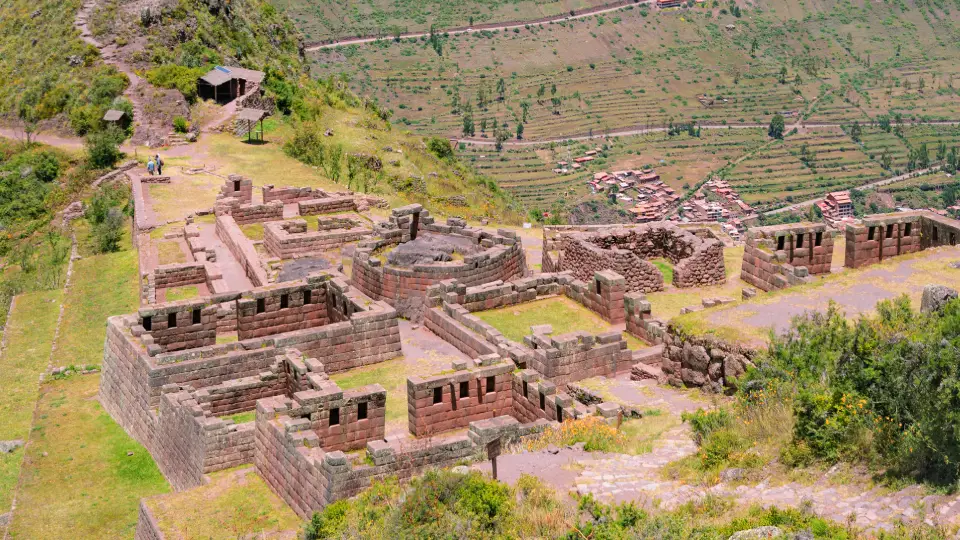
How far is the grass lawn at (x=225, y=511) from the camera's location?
2158 cm

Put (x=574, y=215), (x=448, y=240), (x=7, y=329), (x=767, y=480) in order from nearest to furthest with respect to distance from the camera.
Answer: (x=767, y=480) → (x=448, y=240) → (x=7, y=329) → (x=574, y=215)

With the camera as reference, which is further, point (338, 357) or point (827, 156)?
point (827, 156)

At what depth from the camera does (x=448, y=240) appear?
34938 mm

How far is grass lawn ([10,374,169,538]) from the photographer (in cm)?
2444

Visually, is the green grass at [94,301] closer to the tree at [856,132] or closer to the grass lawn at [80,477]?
the grass lawn at [80,477]

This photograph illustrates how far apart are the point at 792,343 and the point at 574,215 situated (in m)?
96.6

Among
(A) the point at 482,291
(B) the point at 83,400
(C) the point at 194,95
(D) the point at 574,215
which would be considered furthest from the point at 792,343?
(D) the point at 574,215

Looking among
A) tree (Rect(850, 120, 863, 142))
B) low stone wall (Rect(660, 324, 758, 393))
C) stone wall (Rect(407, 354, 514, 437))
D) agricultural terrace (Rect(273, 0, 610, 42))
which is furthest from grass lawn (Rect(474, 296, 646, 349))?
agricultural terrace (Rect(273, 0, 610, 42))

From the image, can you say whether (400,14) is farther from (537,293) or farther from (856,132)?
(537,293)

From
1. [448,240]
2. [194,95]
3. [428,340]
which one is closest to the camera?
[428,340]

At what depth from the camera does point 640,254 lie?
35.8 m

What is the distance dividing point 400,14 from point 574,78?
29250mm

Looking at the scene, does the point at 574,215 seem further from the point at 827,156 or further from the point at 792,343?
the point at 792,343

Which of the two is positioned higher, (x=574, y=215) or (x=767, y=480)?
(x=767, y=480)
